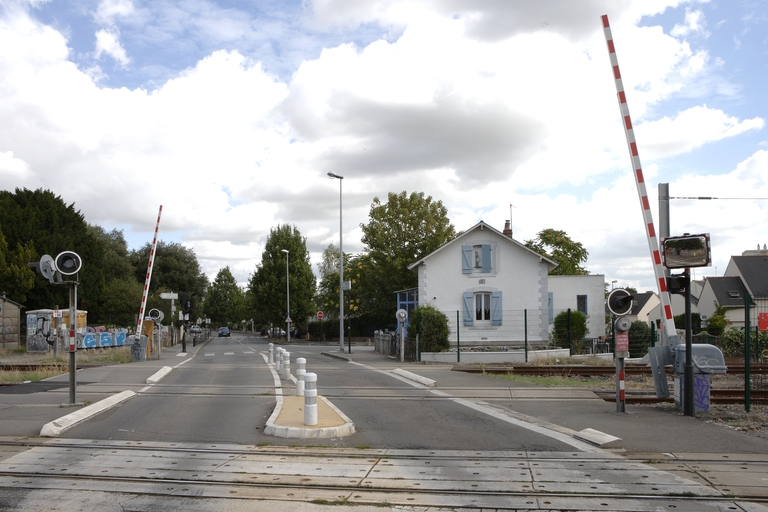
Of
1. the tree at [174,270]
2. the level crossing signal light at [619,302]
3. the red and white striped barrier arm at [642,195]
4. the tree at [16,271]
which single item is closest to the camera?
the level crossing signal light at [619,302]

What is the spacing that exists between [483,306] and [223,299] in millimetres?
102755

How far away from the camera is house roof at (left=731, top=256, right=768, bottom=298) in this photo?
5259cm

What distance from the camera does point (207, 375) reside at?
20.3m

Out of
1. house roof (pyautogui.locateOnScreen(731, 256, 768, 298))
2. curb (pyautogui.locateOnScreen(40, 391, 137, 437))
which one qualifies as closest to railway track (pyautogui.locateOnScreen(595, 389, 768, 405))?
curb (pyautogui.locateOnScreen(40, 391, 137, 437))

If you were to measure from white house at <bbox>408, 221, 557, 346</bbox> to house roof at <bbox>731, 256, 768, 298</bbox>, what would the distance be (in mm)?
26845

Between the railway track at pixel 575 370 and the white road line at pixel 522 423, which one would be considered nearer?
the white road line at pixel 522 423

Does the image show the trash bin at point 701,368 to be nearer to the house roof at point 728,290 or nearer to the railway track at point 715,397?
the railway track at point 715,397

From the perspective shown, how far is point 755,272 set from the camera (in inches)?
2142

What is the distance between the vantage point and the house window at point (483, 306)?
34.5 meters

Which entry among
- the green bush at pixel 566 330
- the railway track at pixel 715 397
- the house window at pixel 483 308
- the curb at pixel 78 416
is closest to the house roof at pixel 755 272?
the green bush at pixel 566 330

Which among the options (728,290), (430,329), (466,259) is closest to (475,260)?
(466,259)

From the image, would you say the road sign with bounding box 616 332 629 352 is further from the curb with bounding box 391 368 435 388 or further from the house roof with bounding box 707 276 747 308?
the house roof with bounding box 707 276 747 308

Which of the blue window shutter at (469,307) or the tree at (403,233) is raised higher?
the tree at (403,233)

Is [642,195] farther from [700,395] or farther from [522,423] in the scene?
[522,423]
